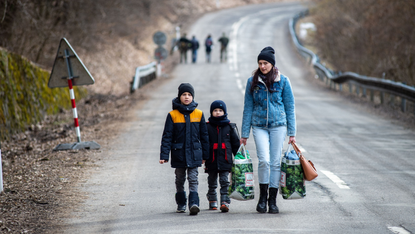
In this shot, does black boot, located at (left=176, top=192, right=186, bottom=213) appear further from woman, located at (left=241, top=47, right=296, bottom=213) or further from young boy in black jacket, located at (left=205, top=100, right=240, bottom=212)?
woman, located at (left=241, top=47, right=296, bottom=213)

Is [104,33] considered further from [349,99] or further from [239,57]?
[349,99]

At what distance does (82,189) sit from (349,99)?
1463 cm

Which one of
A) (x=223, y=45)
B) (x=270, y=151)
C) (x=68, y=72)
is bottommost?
(x=270, y=151)

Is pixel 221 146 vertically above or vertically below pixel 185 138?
below

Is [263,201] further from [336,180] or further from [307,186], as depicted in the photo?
[336,180]

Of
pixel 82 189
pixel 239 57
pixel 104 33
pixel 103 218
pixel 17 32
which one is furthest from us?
pixel 239 57

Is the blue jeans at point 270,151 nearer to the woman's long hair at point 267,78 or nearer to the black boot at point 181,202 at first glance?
the woman's long hair at point 267,78

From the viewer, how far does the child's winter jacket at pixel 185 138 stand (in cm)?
572

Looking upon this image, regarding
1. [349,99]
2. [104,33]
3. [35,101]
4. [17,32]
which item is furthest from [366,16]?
[35,101]

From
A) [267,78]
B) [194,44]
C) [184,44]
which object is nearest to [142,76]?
[184,44]

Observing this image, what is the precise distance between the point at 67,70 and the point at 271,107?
5.54 metres

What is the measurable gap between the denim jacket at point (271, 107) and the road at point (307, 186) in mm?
1049

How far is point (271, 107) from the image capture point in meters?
5.74

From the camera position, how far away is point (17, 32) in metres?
19.4
